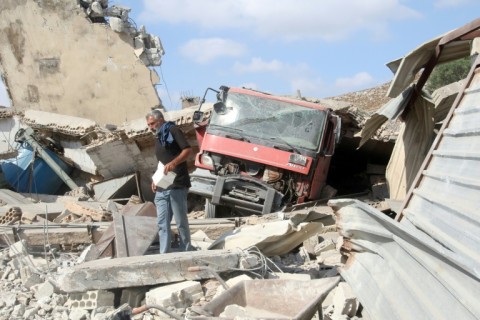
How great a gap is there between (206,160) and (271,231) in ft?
11.9

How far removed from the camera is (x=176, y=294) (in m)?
5.66

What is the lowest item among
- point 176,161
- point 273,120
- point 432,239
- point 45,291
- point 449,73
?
point 45,291

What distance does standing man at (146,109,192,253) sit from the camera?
6.91 meters

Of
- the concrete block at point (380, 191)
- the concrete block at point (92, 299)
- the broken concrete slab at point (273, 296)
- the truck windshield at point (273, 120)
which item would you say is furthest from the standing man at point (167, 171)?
the concrete block at point (380, 191)

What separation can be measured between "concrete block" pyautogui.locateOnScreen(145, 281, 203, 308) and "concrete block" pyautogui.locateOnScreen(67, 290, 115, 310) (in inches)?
17.2

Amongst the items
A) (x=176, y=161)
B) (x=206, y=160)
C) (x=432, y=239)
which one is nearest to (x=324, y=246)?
(x=176, y=161)

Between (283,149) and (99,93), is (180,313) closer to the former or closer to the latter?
(283,149)

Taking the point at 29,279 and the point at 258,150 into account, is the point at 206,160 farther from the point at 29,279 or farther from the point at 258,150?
the point at 29,279

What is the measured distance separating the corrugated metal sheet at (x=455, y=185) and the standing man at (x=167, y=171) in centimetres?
246

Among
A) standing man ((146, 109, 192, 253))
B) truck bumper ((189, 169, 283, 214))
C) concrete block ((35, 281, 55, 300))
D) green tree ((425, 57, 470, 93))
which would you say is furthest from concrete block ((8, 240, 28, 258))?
green tree ((425, 57, 470, 93))

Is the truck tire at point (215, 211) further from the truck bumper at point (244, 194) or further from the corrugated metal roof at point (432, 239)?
the corrugated metal roof at point (432, 239)

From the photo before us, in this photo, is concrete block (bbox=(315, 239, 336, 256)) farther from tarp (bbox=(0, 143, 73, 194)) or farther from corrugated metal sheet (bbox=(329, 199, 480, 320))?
tarp (bbox=(0, 143, 73, 194))

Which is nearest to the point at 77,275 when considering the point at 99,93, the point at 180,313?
the point at 180,313

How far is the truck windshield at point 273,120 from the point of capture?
1073 cm
